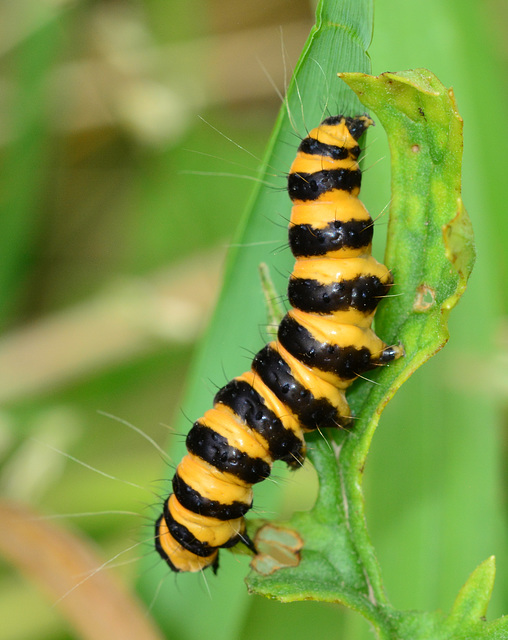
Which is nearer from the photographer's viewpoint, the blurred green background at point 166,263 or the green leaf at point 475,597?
the green leaf at point 475,597

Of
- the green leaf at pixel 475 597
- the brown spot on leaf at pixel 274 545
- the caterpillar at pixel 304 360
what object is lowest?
the brown spot on leaf at pixel 274 545

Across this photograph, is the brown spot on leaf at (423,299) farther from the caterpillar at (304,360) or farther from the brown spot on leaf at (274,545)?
the brown spot on leaf at (274,545)

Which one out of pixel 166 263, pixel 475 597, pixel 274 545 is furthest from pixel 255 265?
pixel 166 263

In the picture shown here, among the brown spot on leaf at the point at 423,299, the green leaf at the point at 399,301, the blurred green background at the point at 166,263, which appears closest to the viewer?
the green leaf at the point at 399,301

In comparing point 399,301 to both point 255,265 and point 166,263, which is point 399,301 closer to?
point 255,265

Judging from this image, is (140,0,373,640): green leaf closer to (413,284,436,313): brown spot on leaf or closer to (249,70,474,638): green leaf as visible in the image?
(249,70,474,638): green leaf

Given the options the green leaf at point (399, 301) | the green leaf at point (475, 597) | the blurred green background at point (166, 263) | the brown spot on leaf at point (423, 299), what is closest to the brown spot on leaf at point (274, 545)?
the green leaf at point (399, 301)
